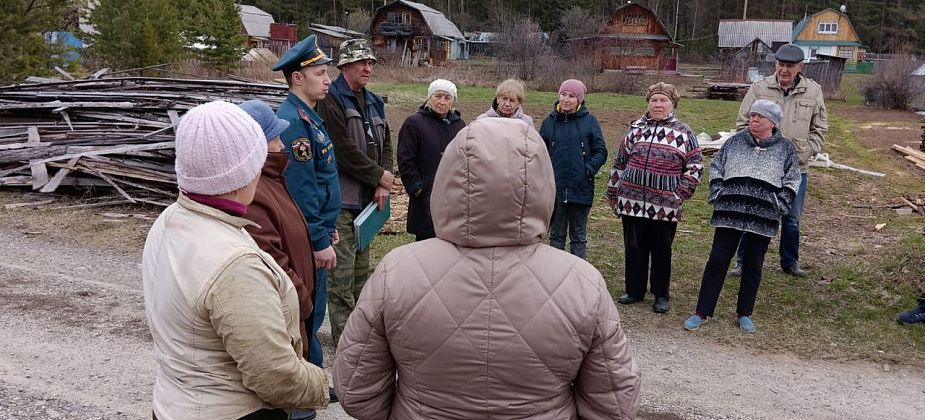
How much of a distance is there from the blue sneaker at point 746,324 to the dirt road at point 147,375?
1.39 ft

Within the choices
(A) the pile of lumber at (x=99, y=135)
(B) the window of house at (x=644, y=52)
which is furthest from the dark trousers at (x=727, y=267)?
(B) the window of house at (x=644, y=52)

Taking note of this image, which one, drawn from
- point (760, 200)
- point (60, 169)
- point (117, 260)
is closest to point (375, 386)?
point (760, 200)

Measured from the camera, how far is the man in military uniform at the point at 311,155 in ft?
13.2

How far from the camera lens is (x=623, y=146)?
599 centimetres

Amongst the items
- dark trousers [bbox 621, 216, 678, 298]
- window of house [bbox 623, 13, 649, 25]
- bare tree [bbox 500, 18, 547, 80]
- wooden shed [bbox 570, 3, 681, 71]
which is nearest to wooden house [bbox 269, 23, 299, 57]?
bare tree [bbox 500, 18, 547, 80]

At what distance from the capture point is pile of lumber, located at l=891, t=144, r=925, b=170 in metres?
15.8

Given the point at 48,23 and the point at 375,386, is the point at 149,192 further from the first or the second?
the point at 48,23

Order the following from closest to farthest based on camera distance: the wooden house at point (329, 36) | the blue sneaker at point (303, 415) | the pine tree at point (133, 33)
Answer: the blue sneaker at point (303, 415) → the pine tree at point (133, 33) → the wooden house at point (329, 36)

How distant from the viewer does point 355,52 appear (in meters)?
4.90

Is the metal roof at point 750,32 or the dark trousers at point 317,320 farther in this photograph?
the metal roof at point 750,32

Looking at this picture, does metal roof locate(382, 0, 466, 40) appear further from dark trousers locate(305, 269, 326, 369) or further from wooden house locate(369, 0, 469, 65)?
dark trousers locate(305, 269, 326, 369)

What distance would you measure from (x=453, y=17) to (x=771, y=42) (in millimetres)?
29390

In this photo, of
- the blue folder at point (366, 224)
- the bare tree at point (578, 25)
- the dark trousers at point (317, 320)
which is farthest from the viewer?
the bare tree at point (578, 25)

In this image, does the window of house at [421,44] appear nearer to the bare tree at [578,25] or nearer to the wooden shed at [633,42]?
the bare tree at [578,25]
